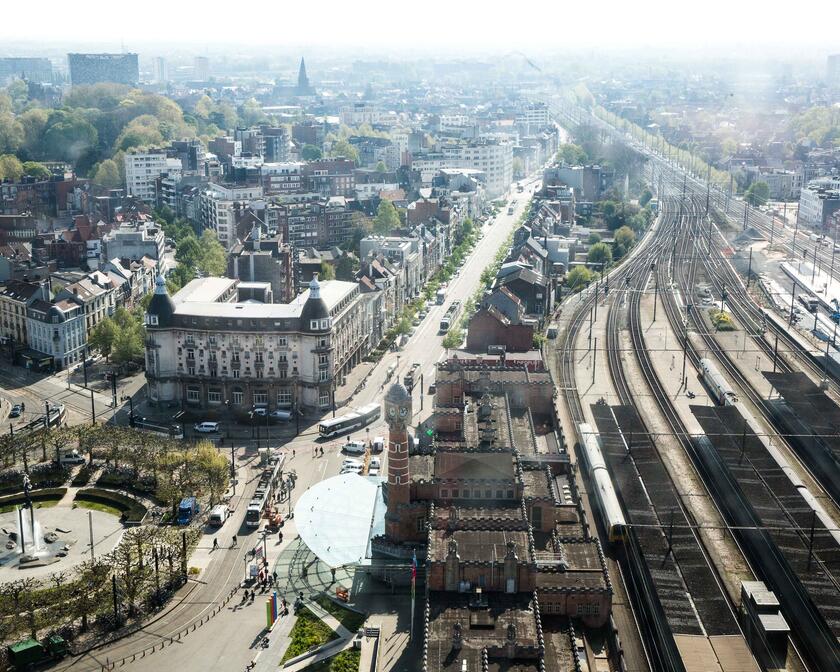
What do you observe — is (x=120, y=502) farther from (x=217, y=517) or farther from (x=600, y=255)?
(x=600, y=255)

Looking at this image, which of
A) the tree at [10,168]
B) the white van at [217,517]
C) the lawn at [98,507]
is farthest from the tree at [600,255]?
the tree at [10,168]

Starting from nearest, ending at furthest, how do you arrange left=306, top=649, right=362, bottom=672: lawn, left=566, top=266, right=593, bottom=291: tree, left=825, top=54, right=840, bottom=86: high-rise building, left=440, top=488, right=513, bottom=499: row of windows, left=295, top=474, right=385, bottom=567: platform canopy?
1. left=306, top=649, right=362, bottom=672: lawn
2. left=295, top=474, right=385, bottom=567: platform canopy
3. left=440, top=488, right=513, bottom=499: row of windows
4. left=566, top=266, right=593, bottom=291: tree
5. left=825, top=54, right=840, bottom=86: high-rise building

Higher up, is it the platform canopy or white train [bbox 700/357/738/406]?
the platform canopy

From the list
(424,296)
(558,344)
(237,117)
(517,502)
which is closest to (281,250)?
(424,296)

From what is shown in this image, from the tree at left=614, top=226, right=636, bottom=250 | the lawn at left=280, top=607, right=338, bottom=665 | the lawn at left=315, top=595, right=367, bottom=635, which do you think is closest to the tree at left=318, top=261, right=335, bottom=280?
the tree at left=614, top=226, right=636, bottom=250

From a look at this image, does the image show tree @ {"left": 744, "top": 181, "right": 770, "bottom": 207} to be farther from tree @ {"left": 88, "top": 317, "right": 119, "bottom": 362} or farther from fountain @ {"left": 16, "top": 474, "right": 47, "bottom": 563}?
fountain @ {"left": 16, "top": 474, "right": 47, "bottom": 563}

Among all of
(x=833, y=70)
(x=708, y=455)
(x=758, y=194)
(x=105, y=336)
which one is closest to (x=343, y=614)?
(x=708, y=455)
